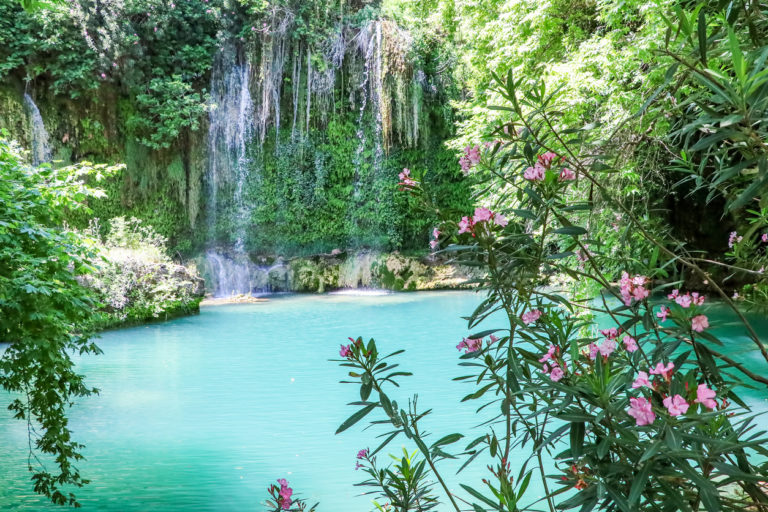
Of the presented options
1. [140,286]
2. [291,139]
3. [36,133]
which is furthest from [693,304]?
[291,139]

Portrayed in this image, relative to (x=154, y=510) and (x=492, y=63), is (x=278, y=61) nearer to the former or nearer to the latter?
(x=492, y=63)

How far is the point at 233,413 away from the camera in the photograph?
5215 mm

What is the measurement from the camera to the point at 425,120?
15.8 m

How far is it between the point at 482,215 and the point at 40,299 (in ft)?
7.73

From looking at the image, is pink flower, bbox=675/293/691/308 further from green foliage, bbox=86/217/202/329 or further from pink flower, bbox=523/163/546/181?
green foliage, bbox=86/217/202/329

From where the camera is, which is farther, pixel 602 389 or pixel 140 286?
pixel 140 286

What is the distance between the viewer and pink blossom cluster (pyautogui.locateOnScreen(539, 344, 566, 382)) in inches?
55.7

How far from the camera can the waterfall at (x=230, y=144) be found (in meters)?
15.2

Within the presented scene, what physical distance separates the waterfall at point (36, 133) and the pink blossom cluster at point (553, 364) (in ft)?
47.0

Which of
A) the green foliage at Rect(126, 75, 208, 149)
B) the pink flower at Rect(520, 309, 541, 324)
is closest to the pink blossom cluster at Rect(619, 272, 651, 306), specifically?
the pink flower at Rect(520, 309, 541, 324)

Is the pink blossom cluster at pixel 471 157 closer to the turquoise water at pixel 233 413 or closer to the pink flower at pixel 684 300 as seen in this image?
the pink flower at pixel 684 300

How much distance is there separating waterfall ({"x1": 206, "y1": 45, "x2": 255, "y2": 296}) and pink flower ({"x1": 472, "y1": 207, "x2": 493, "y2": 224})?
1387 centimetres

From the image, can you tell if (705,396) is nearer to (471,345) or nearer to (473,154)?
(471,345)

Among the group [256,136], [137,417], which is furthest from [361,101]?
[137,417]
